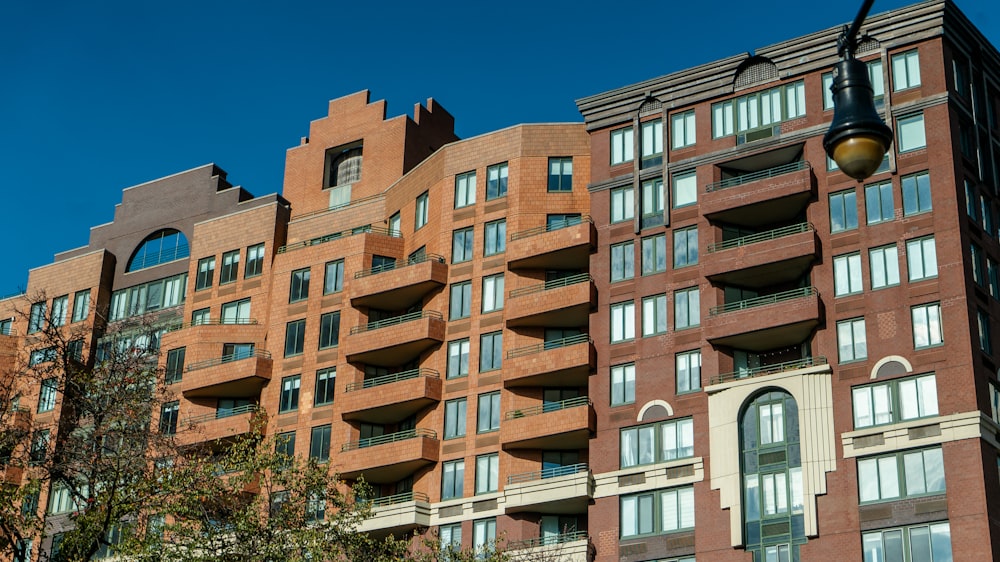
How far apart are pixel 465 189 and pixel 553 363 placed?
39.4 ft

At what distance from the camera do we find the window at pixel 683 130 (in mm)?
69250

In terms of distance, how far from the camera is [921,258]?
60.5 metres

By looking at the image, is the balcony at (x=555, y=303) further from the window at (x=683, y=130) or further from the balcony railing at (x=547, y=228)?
the window at (x=683, y=130)

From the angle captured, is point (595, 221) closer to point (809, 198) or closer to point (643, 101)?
point (643, 101)

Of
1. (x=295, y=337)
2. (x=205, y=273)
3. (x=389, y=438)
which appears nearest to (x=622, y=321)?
(x=389, y=438)

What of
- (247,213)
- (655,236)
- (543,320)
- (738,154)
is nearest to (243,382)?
(247,213)

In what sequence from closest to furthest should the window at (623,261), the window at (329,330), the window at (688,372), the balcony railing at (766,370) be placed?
the balcony railing at (766,370) → the window at (688,372) → the window at (623,261) → the window at (329,330)

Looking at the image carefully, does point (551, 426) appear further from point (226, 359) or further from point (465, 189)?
point (226, 359)

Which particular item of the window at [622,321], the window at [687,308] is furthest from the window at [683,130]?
the window at [622,321]

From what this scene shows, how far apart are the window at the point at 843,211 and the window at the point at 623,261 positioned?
9771 mm

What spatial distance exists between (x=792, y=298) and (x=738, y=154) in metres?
8.39

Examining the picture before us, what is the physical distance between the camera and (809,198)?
6425 cm

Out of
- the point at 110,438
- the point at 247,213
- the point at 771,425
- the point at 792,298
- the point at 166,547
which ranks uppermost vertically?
the point at 247,213

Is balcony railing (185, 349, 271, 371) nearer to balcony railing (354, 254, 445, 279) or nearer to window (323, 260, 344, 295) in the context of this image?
window (323, 260, 344, 295)
